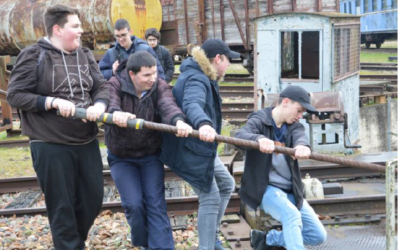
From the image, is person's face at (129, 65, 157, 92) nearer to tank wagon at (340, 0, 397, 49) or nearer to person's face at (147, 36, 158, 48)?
person's face at (147, 36, 158, 48)

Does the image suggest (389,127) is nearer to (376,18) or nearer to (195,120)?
(195,120)

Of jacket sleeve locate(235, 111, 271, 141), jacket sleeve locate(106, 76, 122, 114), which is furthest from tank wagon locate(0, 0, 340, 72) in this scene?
jacket sleeve locate(235, 111, 271, 141)

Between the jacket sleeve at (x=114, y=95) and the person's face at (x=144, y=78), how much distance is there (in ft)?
0.57

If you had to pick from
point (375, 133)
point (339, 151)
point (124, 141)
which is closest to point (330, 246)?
point (124, 141)

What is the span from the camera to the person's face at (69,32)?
15.2 feet

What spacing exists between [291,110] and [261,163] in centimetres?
50

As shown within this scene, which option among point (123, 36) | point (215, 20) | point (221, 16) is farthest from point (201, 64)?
point (215, 20)

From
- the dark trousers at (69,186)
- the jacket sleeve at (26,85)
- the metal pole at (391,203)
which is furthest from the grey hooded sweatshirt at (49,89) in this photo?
the metal pole at (391,203)

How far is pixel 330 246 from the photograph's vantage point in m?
5.77

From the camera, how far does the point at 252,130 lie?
16.1 feet

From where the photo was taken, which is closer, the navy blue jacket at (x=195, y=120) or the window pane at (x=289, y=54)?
the navy blue jacket at (x=195, y=120)

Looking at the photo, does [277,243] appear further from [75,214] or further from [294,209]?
[75,214]

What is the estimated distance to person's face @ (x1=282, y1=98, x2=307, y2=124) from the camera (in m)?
4.93

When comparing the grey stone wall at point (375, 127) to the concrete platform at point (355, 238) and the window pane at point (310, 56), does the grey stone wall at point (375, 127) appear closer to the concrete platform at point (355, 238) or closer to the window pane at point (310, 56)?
the window pane at point (310, 56)
